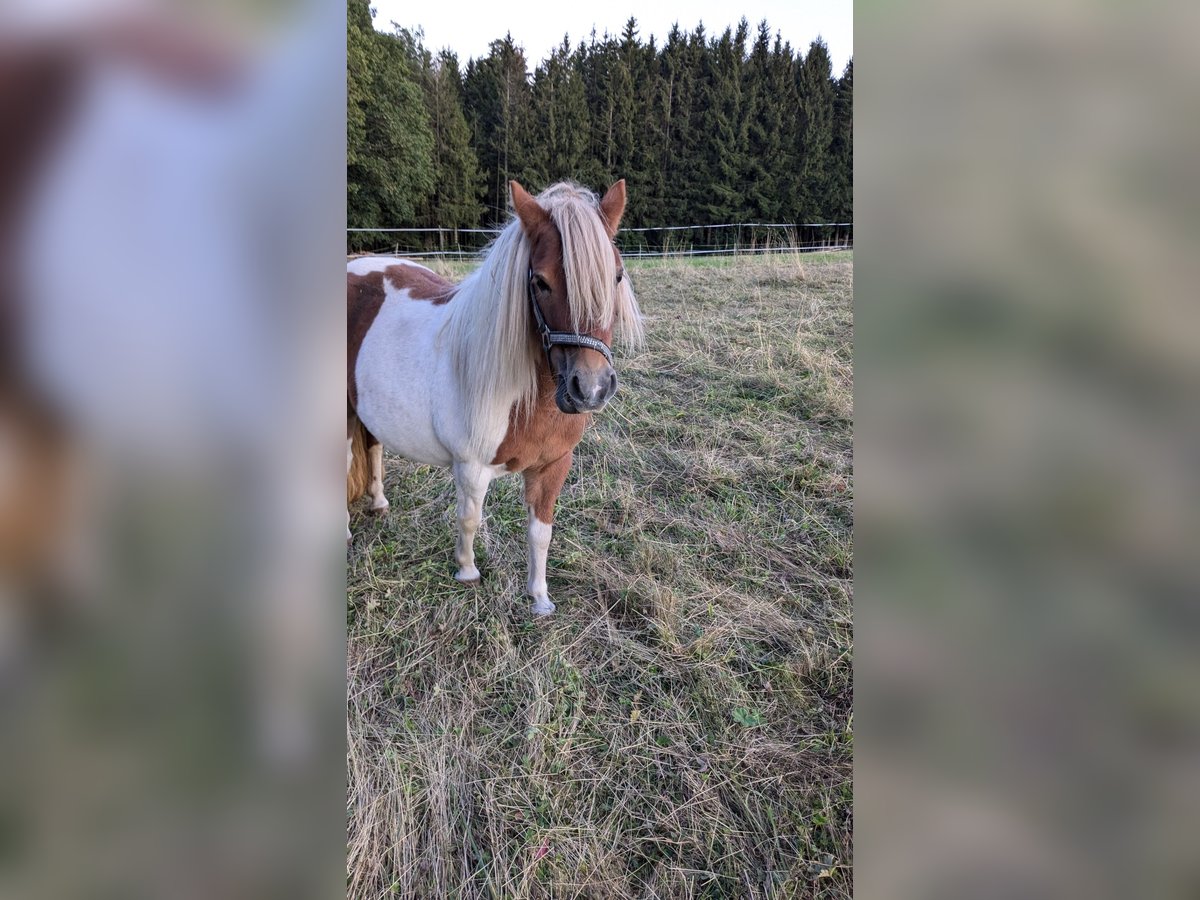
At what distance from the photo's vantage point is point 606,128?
4.38ft

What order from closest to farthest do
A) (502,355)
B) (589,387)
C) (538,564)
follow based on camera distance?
(589,387) → (502,355) → (538,564)

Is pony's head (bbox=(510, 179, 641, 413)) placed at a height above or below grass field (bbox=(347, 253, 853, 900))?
above

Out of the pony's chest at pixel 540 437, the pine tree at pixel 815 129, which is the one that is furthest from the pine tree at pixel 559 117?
the pony's chest at pixel 540 437

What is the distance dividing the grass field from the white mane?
167 millimetres

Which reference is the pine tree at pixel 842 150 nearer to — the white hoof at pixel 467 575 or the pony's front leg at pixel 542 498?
the pony's front leg at pixel 542 498

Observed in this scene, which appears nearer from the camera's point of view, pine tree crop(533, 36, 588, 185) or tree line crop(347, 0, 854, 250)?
tree line crop(347, 0, 854, 250)

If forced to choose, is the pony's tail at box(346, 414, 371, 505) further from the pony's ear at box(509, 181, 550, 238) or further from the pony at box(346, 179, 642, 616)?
the pony's ear at box(509, 181, 550, 238)

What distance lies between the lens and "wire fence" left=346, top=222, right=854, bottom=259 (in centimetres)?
132

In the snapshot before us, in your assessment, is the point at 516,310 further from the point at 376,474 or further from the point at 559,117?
the point at 376,474

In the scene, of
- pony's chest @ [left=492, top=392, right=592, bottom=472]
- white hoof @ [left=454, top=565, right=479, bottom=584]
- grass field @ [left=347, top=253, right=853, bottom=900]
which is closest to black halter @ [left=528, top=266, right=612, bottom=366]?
pony's chest @ [left=492, top=392, right=592, bottom=472]
